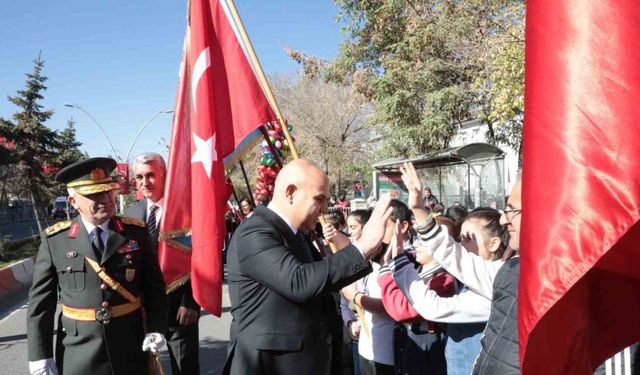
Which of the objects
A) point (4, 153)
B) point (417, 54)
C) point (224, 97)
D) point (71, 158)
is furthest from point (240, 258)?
point (71, 158)

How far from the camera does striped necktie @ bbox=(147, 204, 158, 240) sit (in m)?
4.62

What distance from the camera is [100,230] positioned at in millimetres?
3506

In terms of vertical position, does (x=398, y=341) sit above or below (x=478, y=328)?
below

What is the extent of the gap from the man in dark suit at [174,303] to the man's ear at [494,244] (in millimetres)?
2521

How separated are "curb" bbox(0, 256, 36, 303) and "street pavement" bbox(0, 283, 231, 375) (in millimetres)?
1932

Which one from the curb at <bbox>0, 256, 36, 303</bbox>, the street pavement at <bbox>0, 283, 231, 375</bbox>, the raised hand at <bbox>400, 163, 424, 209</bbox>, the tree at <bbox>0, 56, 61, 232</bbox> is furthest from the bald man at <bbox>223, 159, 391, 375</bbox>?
the tree at <bbox>0, 56, 61, 232</bbox>

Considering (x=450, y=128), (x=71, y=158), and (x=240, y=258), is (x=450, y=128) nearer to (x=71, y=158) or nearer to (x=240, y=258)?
(x=240, y=258)

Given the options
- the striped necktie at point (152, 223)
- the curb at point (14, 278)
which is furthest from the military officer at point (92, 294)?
the curb at point (14, 278)

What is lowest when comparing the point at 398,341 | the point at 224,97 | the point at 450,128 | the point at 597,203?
the point at 398,341

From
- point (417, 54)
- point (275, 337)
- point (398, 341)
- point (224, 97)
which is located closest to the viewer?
point (275, 337)

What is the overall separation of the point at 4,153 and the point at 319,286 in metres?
19.0

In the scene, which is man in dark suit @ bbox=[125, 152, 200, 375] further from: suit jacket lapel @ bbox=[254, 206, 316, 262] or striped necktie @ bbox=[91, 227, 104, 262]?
suit jacket lapel @ bbox=[254, 206, 316, 262]

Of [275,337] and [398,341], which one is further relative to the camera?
[398,341]

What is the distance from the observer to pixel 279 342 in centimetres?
236
